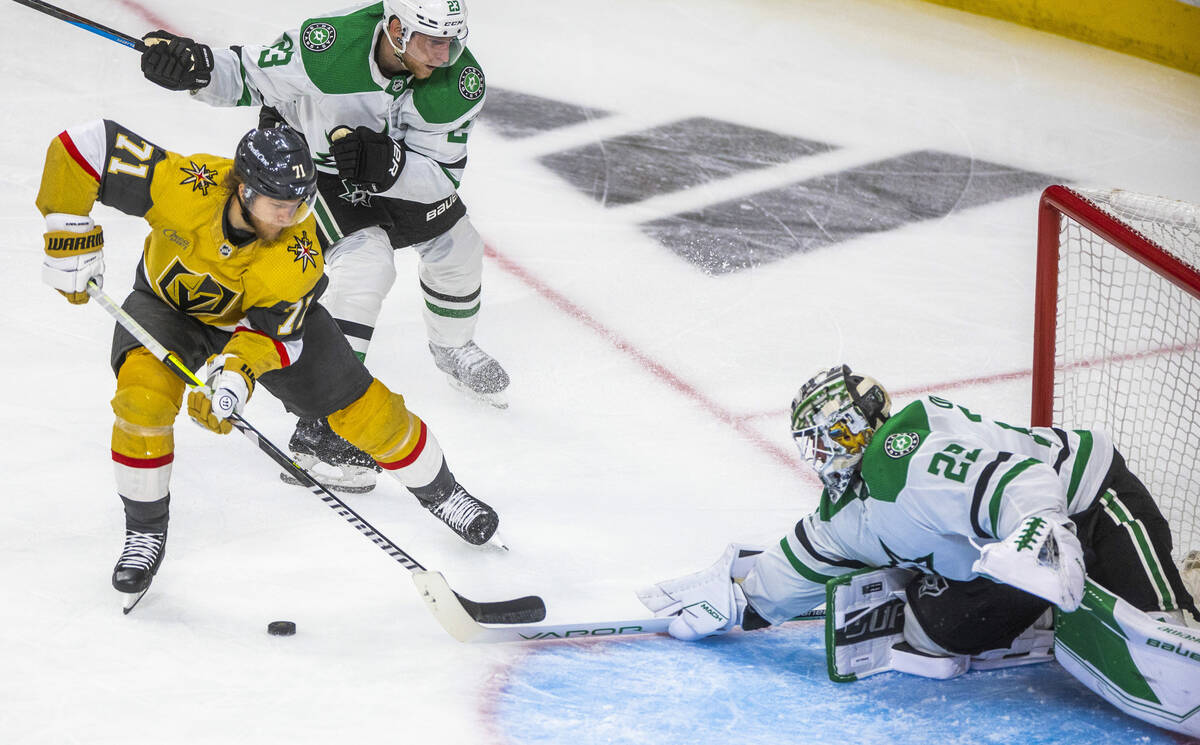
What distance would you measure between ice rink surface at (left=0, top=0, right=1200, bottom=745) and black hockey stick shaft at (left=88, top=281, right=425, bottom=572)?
150 mm

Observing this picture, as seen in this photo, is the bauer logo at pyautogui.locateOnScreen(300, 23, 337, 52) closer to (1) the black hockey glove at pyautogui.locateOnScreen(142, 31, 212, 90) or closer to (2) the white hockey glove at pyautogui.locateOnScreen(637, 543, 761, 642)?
(1) the black hockey glove at pyautogui.locateOnScreen(142, 31, 212, 90)

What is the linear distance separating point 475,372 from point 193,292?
47.9 inches

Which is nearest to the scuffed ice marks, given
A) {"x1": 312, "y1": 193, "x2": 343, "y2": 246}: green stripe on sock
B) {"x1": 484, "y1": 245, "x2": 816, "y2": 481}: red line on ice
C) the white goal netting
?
{"x1": 484, "y1": 245, "x2": 816, "y2": 481}: red line on ice

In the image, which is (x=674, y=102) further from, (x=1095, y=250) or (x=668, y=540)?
(x=668, y=540)

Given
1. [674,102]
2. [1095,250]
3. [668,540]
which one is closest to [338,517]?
[668,540]

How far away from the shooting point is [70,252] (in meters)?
2.80

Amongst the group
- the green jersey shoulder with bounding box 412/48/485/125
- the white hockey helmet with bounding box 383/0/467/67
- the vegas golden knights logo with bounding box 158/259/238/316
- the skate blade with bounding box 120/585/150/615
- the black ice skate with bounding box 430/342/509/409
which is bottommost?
the skate blade with bounding box 120/585/150/615

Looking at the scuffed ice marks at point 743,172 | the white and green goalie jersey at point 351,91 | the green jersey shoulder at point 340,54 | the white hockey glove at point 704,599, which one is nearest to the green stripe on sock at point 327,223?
the white and green goalie jersey at point 351,91

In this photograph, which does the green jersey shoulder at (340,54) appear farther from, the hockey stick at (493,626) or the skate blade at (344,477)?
the hockey stick at (493,626)

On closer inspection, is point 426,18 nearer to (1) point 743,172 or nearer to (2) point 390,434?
(2) point 390,434

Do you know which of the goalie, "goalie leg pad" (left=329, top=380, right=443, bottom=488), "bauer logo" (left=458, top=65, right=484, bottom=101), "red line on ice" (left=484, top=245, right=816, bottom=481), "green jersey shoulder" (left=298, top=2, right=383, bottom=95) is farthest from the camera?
"red line on ice" (left=484, top=245, right=816, bottom=481)

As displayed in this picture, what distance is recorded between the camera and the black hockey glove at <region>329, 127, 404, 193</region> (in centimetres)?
333

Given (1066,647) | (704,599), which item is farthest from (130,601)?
(1066,647)

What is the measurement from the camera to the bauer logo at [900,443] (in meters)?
2.67
